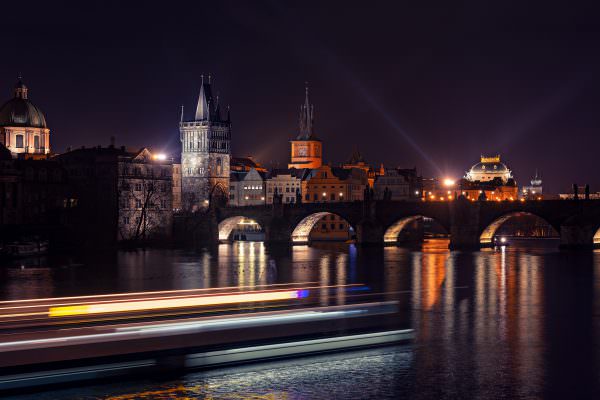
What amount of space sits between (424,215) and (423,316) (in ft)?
193

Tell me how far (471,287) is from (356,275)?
11.7 m

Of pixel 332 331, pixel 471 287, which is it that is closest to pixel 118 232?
pixel 471 287

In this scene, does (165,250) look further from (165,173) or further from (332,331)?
(332,331)

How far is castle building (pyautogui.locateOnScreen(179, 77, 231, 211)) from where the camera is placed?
5846 inches

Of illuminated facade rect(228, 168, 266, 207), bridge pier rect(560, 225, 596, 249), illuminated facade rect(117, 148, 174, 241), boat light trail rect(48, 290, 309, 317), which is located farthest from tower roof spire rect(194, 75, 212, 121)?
boat light trail rect(48, 290, 309, 317)

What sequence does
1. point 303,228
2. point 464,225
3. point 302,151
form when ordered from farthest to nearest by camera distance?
point 302,151 → point 303,228 → point 464,225

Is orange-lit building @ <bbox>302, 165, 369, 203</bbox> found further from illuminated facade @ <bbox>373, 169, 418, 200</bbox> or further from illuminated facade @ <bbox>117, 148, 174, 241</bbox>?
illuminated facade @ <bbox>117, 148, 174, 241</bbox>

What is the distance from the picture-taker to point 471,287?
59.0 m

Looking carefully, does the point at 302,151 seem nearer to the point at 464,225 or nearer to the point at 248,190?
the point at 248,190

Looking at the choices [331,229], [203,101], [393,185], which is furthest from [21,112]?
[393,185]

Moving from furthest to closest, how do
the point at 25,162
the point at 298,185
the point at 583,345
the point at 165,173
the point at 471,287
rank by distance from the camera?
the point at 298,185 < the point at 165,173 < the point at 25,162 < the point at 471,287 < the point at 583,345

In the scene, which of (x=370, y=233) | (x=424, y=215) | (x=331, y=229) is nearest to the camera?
(x=424, y=215)

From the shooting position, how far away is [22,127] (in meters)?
Answer: 148

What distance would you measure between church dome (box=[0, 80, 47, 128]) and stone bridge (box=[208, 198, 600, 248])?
43111 millimetres
